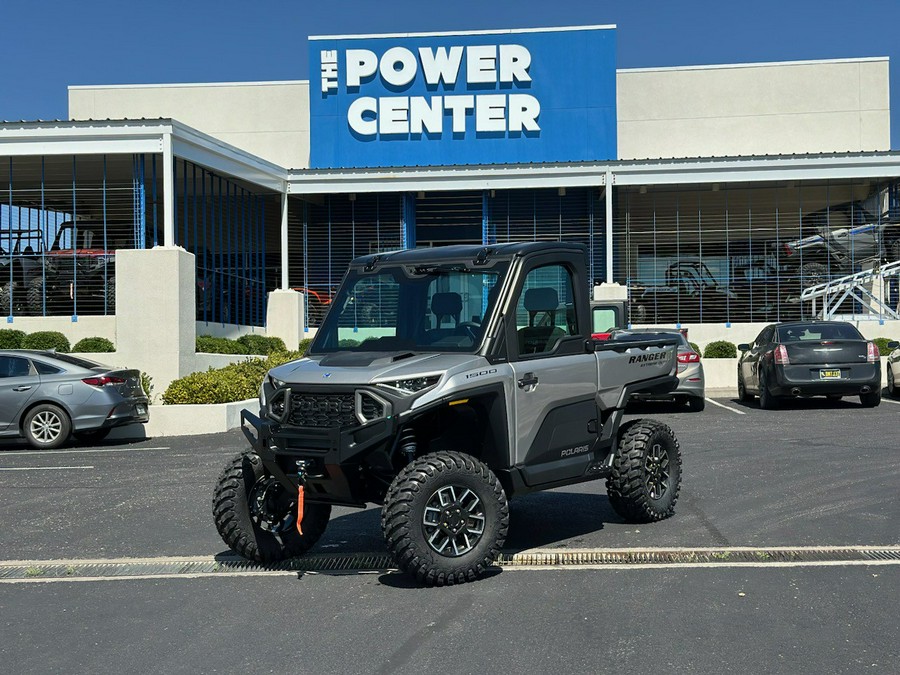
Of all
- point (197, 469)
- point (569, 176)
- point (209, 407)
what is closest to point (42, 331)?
point (209, 407)

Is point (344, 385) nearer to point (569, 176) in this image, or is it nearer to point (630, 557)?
point (630, 557)

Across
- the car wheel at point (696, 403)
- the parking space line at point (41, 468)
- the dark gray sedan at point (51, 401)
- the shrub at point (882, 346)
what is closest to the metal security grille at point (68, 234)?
the dark gray sedan at point (51, 401)

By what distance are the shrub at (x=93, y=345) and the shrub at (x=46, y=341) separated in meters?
0.24

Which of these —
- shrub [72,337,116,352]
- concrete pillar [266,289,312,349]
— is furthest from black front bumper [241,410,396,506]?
concrete pillar [266,289,312,349]

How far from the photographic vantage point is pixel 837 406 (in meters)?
19.8

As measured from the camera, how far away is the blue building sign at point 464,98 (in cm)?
3105

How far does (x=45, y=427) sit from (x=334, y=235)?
1511cm

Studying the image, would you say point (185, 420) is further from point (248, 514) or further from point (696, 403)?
point (248, 514)

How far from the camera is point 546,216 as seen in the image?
1164 inches

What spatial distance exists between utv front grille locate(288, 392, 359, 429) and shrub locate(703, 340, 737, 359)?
21.4 meters

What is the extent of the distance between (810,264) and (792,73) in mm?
6973

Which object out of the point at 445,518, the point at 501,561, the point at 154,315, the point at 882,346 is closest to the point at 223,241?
the point at 154,315

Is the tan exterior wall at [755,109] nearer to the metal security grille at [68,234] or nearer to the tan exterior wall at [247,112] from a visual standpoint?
the tan exterior wall at [247,112]

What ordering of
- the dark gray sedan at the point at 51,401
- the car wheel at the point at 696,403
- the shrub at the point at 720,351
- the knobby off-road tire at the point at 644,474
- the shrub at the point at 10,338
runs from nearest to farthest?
the knobby off-road tire at the point at 644,474 < the dark gray sedan at the point at 51,401 < the car wheel at the point at 696,403 < the shrub at the point at 10,338 < the shrub at the point at 720,351
